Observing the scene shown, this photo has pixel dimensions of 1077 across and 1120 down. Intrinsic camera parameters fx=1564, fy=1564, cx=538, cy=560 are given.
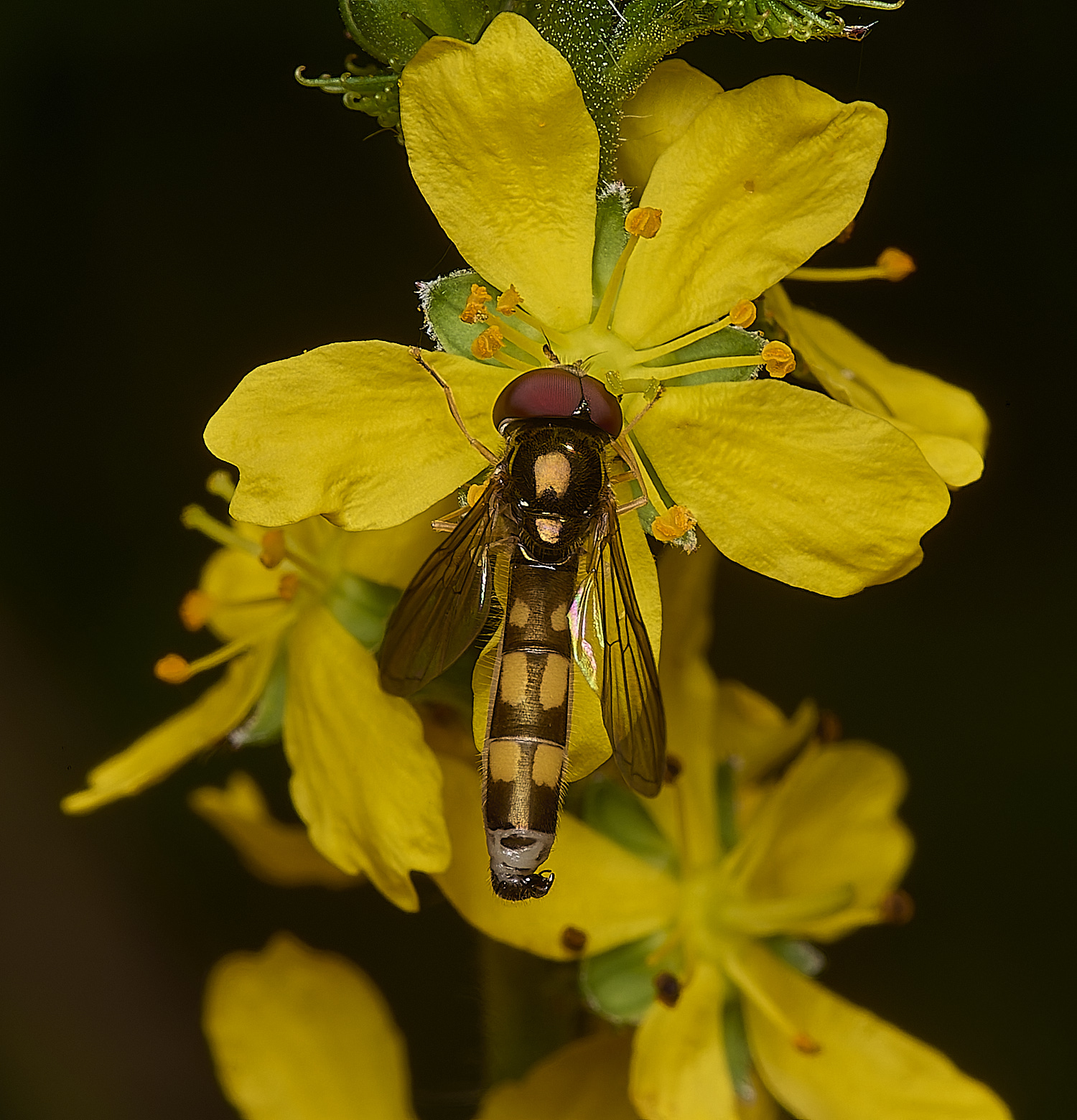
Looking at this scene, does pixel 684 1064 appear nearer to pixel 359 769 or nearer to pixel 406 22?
pixel 359 769

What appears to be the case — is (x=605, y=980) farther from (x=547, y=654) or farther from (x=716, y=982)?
(x=547, y=654)

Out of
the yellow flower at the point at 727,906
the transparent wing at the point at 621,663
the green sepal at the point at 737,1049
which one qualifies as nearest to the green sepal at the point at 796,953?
the yellow flower at the point at 727,906

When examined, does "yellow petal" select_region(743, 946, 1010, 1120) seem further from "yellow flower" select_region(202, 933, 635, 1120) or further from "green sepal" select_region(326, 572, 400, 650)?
"green sepal" select_region(326, 572, 400, 650)

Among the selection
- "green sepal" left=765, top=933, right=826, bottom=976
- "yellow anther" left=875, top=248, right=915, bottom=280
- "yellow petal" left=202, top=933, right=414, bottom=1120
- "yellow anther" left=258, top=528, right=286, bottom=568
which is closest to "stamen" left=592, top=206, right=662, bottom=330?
"yellow anther" left=875, top=248, right=915, bottom=280

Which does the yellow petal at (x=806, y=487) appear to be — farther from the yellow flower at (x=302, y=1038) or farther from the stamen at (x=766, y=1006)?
the yellow flower at (x=302, y=1038)

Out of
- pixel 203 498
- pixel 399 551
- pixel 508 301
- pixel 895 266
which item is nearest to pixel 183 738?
pixel 399 551

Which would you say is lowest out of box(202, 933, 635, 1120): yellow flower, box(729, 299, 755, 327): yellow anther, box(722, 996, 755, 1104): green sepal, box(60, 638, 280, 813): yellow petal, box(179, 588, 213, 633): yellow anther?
box(202, 933, 635, 1120): yellow flower
